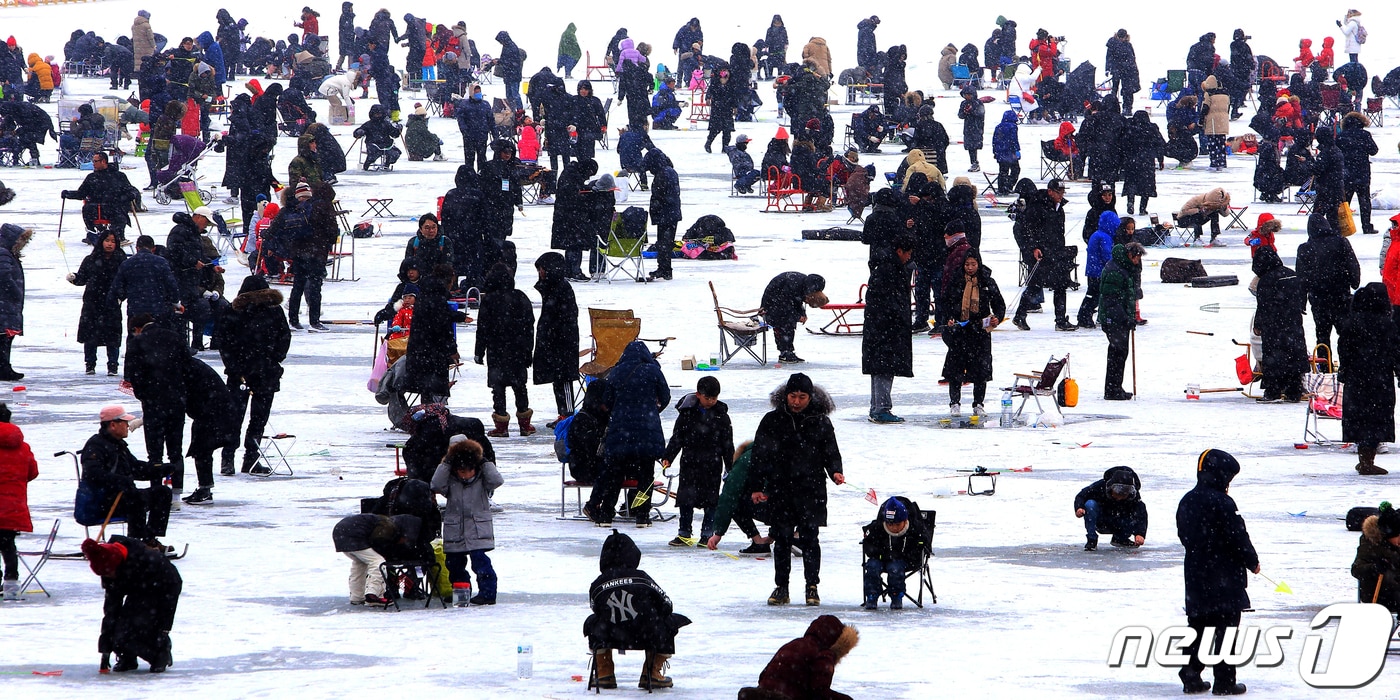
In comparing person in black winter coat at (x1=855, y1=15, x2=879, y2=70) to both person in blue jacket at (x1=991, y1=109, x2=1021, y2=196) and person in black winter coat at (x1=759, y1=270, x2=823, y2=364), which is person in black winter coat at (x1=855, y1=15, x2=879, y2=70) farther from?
person in black winter coat at (x1=759, y1=270, x2=823, y2=364)

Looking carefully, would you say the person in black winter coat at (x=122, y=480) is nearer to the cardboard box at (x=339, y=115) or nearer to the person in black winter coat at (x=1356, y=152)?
the person in black winter coat at (x=1356, y=152)

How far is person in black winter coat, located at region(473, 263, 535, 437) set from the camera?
14.5 metres

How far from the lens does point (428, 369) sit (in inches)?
548

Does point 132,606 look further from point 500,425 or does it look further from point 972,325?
point 972,325

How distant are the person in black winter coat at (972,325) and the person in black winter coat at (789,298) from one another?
2.32 meters

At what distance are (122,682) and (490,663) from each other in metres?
1.63

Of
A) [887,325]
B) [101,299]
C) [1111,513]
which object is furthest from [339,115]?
[1111,513]

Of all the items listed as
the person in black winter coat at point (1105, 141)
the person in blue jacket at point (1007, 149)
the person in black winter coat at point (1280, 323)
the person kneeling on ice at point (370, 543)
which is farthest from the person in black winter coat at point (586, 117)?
the person kneeling on ice at point (370, 543)

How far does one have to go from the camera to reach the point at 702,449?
1099 cm

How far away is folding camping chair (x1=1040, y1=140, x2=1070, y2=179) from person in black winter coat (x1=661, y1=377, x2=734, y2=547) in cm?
1912

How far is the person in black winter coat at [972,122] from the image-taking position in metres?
30.0

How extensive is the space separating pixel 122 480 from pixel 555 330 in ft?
16.5

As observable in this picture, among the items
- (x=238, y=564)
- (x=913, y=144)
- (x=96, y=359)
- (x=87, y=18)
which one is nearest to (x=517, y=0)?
(x=87, y=18)

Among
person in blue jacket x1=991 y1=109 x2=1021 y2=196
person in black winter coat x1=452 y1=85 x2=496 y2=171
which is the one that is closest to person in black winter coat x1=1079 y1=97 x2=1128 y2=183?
person in blue jacket x1=991 y1=109 x2=1021 y2=196
